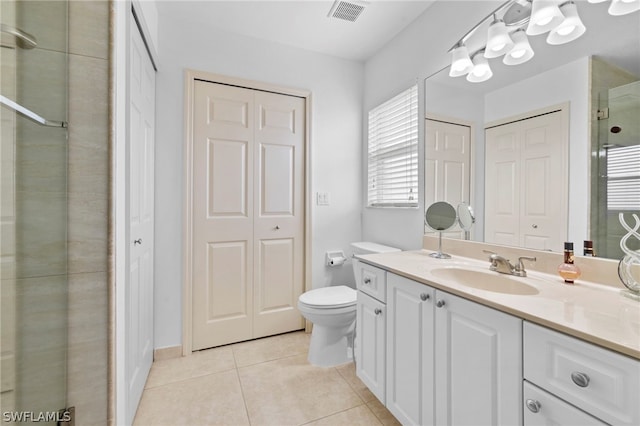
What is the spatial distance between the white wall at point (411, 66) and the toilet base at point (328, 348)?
0.82 metres

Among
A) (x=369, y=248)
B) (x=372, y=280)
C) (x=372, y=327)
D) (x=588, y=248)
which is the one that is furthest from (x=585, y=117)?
(x=369, y=248)

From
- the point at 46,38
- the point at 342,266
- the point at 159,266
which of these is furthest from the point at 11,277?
the point at 342,266

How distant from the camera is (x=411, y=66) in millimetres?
2023

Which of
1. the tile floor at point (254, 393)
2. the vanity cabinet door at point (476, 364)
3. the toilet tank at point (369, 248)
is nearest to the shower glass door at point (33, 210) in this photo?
the tile floor at point (254, 393)

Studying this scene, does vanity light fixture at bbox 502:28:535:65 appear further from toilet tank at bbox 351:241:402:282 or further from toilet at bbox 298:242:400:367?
toilet at bbox 298:242:400:367

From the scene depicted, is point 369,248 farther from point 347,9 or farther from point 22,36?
point 22,36

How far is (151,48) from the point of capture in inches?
65.6

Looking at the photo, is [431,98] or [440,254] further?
[431,98]

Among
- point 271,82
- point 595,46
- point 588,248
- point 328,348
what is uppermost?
point 271,82

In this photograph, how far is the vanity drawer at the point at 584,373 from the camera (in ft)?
1.90

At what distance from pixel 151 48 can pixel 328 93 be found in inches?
53.6

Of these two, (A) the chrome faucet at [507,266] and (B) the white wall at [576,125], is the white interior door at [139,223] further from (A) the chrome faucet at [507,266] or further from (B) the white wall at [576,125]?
(B) the white wall at [576,125]

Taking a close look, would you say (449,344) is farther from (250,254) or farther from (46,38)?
(46,38)

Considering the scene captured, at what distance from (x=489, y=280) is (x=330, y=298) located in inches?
39.7
